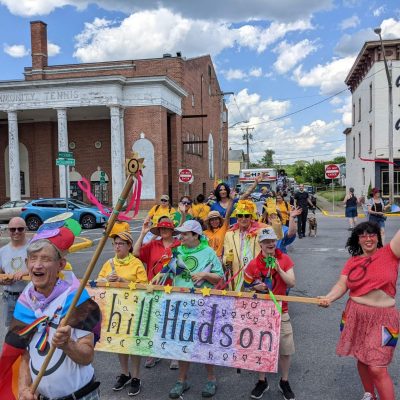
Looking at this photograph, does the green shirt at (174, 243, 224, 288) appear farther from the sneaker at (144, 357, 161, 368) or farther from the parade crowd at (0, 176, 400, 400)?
the sneaker at (144, 357, 161, 368)

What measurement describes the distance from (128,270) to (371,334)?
237 cm

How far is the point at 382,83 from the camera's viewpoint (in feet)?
95.0

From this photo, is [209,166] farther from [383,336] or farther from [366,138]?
[383,336]

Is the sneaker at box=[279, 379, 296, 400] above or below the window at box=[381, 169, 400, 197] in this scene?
below

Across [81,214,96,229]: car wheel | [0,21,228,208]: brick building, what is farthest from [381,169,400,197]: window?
[81,214,96,229]: car wheel

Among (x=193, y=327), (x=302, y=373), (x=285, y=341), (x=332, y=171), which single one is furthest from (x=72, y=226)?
(x=332, y=171)

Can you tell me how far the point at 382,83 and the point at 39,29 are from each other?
25.3 meters

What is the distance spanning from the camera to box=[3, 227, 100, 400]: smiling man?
2219 mm

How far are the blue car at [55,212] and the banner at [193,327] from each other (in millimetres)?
16210

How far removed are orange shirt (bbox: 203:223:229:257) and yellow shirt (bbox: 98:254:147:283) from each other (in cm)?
134

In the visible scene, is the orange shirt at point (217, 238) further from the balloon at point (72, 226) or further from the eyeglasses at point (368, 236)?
the balloon at point (72, 226)

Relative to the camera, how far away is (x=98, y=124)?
3212 centimetres

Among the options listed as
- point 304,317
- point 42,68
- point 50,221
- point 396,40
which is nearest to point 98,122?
point 42,68

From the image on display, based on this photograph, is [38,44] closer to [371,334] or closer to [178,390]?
[178,390]
